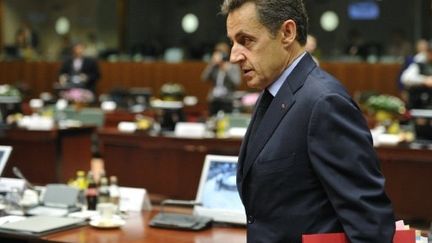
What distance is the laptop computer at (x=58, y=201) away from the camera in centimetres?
331

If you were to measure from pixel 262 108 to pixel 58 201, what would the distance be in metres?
1.78

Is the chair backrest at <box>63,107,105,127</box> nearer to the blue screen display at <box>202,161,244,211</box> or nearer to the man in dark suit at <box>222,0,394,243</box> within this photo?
the blue screen display at <box>202,161,244,211</box>

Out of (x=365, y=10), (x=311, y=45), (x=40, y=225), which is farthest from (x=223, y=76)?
(x=40, y=225)

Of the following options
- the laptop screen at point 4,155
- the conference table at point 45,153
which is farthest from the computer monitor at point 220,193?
the conference table at point 45,153

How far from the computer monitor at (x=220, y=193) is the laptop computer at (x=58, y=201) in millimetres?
594

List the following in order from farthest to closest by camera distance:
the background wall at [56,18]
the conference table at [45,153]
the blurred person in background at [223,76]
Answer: the background wall at [56,18], the blurred person in background at [223,76], the conference table at [45,153]

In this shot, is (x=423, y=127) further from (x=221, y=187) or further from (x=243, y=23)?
(x=243, y=23)

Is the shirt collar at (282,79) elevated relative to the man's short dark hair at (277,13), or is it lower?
lower

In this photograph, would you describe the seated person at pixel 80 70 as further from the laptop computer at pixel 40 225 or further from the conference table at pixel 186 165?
the laptop computer at pixel 40 225

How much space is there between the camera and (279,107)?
178cm

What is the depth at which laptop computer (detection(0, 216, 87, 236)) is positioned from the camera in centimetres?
288

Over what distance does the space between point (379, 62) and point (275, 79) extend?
9.91 metres

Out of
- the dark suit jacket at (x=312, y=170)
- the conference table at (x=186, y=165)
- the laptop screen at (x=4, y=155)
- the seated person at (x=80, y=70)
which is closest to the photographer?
the dark suit jacket at (x=312, y=170)

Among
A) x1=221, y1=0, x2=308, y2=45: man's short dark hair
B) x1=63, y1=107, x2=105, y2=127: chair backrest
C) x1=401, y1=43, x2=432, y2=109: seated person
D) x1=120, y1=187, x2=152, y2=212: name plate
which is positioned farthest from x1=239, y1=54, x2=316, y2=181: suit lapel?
x1=401, y1=43, x2=432, y2=109: seated person
